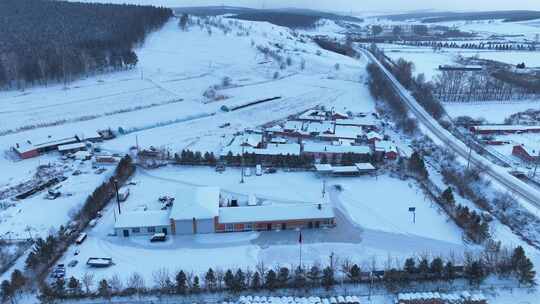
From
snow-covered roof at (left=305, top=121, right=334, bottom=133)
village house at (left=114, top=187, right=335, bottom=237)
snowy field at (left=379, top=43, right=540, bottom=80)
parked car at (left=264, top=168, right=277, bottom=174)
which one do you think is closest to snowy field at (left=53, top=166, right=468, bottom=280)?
village house at (left=114, top=187, right=335, bottom=237)

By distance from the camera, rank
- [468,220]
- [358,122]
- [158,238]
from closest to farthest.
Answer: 1. [158,238]
2. [468,220]
3. [358,122]

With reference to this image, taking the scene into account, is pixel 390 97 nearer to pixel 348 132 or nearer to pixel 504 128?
pixel 504 128

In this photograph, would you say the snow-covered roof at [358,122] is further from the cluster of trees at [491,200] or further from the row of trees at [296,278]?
the row of trees at [296,278]

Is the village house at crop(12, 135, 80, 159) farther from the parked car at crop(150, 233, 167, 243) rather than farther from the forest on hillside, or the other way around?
the forest on hillside

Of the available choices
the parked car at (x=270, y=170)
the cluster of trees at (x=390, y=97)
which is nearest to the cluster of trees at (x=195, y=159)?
the parked car at (x=270, y=170)

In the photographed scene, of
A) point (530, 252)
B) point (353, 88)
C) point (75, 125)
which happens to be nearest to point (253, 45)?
point (353, 88)

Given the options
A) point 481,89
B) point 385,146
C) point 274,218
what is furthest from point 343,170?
point 481,89

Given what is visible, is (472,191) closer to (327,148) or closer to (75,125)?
(327,148)
